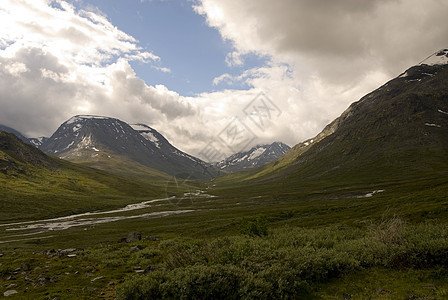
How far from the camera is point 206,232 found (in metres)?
60.6

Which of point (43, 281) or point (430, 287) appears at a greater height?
point (43, 281)

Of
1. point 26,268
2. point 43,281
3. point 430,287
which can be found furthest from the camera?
point 26,268

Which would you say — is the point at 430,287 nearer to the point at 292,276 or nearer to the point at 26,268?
the point at 292,276

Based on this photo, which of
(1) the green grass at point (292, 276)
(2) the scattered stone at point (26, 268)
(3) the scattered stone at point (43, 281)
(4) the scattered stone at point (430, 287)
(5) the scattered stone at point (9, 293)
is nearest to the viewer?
(4) the scattered stone at point (430, 287)

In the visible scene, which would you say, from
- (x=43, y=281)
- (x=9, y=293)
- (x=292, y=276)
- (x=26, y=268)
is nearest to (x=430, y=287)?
(x=292, y=276)

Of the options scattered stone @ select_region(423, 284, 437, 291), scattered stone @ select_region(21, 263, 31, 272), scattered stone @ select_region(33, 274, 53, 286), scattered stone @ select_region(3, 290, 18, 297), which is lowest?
scattered stone @ select_region(423, 284, 437, 291)

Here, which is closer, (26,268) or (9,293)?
(9,293)

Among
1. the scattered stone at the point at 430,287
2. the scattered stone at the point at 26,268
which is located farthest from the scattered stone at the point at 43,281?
the scattered stone at the point at 430,287

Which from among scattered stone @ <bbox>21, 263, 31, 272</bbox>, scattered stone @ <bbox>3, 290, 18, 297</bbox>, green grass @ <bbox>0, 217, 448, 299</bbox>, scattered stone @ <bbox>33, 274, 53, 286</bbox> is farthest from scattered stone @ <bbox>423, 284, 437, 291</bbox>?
scattered stone @ <bbox>21, 263, 31, 272</bbox>

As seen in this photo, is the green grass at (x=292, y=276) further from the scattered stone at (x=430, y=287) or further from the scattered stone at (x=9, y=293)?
the scattered stone at (x=9, y=293)

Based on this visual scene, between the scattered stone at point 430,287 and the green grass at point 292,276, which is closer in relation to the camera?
the scattered stone at point 430,287

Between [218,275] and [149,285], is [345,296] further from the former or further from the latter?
[149,285]

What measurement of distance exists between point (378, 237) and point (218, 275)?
1377cm

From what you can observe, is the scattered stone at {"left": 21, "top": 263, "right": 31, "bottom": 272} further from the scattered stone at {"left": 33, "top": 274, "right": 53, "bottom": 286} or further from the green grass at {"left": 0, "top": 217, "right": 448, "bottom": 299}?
the scattered stone at {"left": 33, "top": 274, "right": 53, "bottom": 286}
